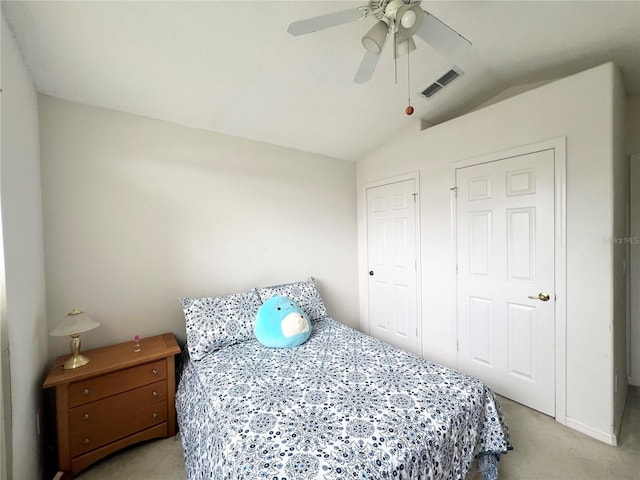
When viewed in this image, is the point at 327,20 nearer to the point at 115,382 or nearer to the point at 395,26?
the point at 395,26

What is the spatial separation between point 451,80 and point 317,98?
1.10m

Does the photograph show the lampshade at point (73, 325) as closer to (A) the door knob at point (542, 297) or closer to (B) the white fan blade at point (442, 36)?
(B) the white fan blade at point (442, 36)

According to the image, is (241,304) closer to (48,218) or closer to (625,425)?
(48,218)

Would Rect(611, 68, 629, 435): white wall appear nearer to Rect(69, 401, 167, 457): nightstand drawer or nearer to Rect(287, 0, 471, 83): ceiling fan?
Rect(287, 0, 471, 83): ceiling fan

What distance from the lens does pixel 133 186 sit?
2.01 m

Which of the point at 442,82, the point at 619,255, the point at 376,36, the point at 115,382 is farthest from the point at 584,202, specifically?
the point at 115,382

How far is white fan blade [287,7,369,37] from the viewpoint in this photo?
3.50 ft

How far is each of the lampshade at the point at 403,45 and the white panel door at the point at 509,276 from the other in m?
1.35

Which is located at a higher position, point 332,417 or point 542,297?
point 542,297

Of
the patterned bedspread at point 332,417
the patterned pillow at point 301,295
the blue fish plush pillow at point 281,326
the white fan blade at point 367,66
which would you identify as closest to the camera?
the patterned bedspread at point 332,417

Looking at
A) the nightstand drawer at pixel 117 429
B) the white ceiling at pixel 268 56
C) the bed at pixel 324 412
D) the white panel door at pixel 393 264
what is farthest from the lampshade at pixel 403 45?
the nightstand drawer at pixel 117 429

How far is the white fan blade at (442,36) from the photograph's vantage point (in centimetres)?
112

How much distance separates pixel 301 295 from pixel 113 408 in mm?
1478

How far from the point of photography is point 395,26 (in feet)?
3.92
